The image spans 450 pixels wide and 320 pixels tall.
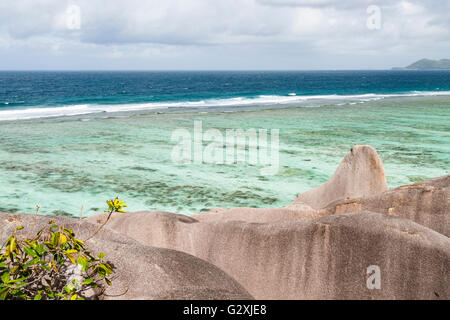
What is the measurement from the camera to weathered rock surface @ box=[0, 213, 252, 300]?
281 cm

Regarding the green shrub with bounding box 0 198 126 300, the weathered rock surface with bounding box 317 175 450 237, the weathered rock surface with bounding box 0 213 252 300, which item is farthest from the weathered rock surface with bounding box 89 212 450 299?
the green shrub with bounding box 0 198 126 300

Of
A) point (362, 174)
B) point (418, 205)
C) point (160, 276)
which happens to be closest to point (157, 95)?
point (362, 174)

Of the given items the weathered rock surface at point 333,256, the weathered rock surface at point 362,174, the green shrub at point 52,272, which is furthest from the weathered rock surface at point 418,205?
the green shrub at point 52,272

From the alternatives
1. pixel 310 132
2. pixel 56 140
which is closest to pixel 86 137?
pixel 56 140

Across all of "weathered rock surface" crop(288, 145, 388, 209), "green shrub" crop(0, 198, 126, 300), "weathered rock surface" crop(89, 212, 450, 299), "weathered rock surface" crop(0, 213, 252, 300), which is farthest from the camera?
"weathered rock surface" crop(288, 145, 388, 209)

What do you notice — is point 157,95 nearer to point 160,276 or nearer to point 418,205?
point 418,205

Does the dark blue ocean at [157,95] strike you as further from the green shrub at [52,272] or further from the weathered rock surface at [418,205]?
the green shrub at [52,272]

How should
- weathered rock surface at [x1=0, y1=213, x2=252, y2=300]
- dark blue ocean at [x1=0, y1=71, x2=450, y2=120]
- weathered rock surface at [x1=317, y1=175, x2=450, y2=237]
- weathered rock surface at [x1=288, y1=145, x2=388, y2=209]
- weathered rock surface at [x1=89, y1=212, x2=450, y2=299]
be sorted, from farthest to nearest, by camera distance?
dark blue ocean at [x1=0, y1=71, x2=450, y2=120] < weathered rock surface at [x1=288, y1=145, x2=388, y2=209] < weathered rock surface at [x1=317, y1=175, x2=450, y2=237] < weathered rock surface at [x1=89, y1=212, x2=450, y2=299] < weathered rock surface at [x1=0, y1=213, x2=252, y2=300]

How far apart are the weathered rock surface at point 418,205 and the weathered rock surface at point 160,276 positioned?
2376 mm

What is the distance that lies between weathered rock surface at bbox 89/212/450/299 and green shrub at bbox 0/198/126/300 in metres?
1.49

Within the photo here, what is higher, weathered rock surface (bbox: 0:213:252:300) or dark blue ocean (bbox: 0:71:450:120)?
dark blue ocean (bbox: 0:71:450:120)

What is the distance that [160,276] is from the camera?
3.11m

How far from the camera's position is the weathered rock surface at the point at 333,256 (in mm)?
3342

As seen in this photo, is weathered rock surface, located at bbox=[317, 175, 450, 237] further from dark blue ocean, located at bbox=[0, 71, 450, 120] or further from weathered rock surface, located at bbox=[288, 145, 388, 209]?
dark blue ocean, located at bbox=[0, 71, 450, 120]
